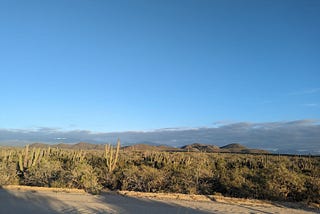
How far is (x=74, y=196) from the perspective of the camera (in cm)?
1502

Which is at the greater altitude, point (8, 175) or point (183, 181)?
point (183, 181)

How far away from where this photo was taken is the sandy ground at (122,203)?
1242 cm

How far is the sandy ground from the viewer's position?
1242 cm

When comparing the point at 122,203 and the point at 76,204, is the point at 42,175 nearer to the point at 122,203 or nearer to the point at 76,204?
the point at 76,204

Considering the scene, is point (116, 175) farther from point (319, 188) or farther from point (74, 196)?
point (319, 188)

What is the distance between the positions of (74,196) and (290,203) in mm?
8716

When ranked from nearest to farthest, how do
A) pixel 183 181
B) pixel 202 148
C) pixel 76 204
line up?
pixel 76 204 < pixel 183 181 < pixel 202 148

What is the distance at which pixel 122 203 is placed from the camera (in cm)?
1376

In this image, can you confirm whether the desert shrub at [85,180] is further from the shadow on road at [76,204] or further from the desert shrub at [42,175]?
the shadow on road at [76,204]

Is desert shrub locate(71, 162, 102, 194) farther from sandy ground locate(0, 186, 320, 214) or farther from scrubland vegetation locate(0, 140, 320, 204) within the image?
sandy ground locate(0, 186, 320, 214)

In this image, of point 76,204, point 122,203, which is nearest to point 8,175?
point 76,204

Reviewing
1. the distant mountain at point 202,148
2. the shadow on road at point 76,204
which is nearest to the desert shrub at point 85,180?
the shadow on road at point 76,204

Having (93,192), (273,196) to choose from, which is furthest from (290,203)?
(93,192)

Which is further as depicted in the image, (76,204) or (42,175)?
(42,175)
